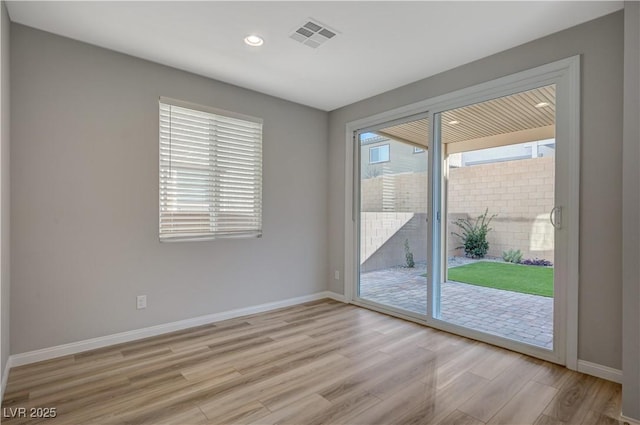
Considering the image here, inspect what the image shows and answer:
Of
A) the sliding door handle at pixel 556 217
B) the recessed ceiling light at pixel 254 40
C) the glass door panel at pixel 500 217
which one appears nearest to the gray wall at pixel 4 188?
the recessed ceiling light at pixel 254 40

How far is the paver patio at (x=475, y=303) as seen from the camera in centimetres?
289

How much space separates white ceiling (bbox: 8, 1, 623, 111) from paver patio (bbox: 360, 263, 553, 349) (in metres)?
2.22

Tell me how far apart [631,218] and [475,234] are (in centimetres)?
143

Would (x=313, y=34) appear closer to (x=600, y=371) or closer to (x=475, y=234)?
(x=475, y=234)

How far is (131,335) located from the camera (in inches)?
119

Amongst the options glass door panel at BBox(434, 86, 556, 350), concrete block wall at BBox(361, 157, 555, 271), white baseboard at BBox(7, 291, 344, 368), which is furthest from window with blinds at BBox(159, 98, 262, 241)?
glass door panel at BBox(434, 86, 556, 350)

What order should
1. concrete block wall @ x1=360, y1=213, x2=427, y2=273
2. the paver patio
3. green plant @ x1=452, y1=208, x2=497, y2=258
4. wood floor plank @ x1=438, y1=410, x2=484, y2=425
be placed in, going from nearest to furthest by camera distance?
wood floor plank @ x1=438, y1=410, x2=484, y2=425, the paver patio, green plant @ x1=452, y1=208, x2=497, y2=258, concrete block wall @ x1=360, y1=213, x2=427, y2=273

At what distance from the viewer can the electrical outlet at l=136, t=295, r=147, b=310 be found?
10.1ft

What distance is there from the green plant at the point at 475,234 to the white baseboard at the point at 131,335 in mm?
2205

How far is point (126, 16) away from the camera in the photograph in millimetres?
2414

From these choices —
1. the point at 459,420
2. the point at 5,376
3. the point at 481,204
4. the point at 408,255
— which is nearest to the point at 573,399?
the point at 459,420

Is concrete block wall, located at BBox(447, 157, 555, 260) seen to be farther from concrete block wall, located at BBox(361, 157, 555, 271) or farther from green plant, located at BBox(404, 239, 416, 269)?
green plant, located at BBox(404, 239, 416, 269)

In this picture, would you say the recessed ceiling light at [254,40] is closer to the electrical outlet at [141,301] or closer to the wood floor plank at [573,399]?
the electrical outlet at [141,301]

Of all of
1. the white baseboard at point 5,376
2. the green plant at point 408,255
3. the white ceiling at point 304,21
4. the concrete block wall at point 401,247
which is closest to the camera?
the white baseboard at point 5,376
